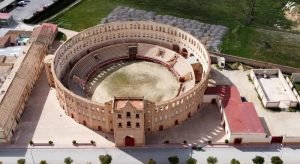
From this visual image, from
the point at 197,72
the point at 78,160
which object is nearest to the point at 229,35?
the point at 197,72

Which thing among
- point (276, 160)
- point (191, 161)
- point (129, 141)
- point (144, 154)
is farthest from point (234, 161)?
point (129, 141)

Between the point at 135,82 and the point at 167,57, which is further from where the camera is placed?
the point at 167,57

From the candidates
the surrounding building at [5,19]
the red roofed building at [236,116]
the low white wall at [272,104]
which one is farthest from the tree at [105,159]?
the surrounding building at [5,19]

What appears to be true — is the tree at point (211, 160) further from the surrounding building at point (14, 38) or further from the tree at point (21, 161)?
the surrounding building at point (14, 38)

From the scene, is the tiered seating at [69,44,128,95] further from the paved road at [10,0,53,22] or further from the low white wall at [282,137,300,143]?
the low white wall at [282,137,300,143]

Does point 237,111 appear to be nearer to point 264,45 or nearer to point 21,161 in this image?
point 264,45

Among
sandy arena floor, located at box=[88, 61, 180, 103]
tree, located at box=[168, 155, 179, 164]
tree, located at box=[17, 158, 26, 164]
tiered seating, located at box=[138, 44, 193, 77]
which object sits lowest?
tree, located at box=[17, 158, 26, 164]

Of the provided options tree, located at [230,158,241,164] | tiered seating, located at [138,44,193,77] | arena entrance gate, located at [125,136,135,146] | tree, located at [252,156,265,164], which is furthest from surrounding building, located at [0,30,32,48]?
tree, located at [252,156,265,164]

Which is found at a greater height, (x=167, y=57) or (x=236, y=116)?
(x=167, y=57)
